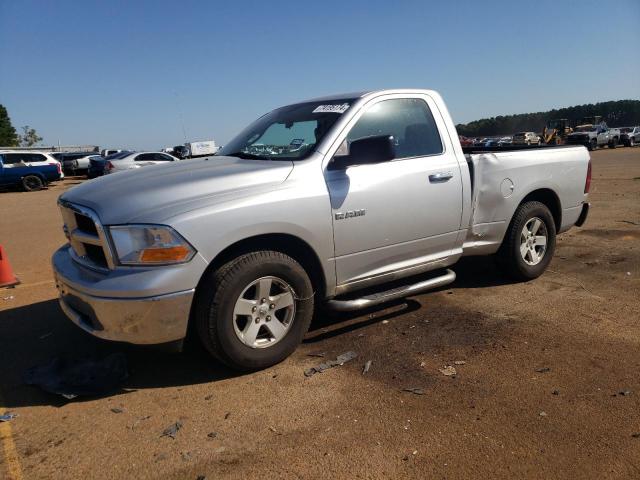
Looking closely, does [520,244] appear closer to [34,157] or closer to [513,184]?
[513,184]

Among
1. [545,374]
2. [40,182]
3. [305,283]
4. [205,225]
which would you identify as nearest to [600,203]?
[545,374]

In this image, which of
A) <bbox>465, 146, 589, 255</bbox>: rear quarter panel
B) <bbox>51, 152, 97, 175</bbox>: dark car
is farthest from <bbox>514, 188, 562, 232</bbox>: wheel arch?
<bbox>51, 152, 97, 175</bbox>: dark car

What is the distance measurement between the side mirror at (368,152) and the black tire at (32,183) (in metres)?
22.8

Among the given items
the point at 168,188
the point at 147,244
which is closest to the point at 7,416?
the point at 147,244

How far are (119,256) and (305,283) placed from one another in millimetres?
1230

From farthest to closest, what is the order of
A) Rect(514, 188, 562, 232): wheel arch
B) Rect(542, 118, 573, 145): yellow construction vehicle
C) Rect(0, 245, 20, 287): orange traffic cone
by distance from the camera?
1. Rect(542, 118, 573, 145): yellow construction vehicle
2. Rect(0, 245, 20, 287): orange traffic cone
3. Rect(514, 188, 562, 232): wheel arch

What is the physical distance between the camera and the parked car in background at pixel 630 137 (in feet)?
140

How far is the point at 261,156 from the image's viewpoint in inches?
159

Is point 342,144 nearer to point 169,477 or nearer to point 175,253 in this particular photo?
point 175,253

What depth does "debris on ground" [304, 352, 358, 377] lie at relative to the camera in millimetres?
3432

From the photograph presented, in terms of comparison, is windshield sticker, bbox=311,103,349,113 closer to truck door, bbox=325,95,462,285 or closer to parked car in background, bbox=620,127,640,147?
truck door, bbox=325,95,462,285

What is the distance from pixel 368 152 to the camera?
11.6 ft

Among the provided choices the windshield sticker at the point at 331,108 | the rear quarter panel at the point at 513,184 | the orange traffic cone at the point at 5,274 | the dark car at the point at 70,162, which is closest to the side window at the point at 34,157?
the dark car at the point at 70,162

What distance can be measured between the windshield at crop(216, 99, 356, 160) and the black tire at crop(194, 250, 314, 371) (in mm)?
880
